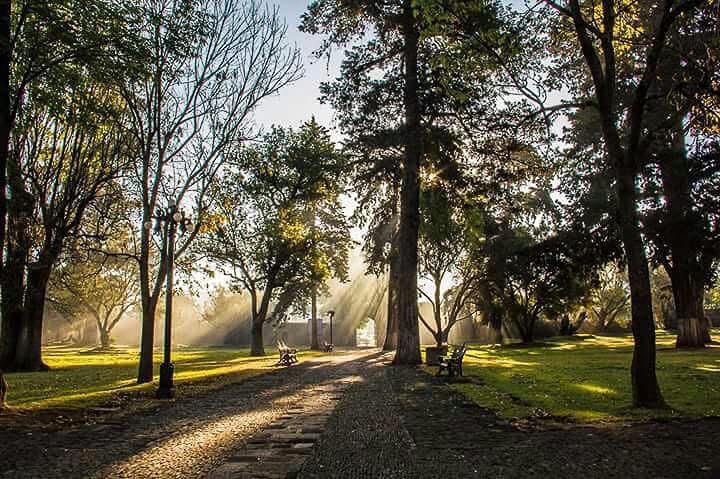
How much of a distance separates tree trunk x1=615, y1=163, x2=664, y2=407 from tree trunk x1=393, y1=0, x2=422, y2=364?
11891 mm

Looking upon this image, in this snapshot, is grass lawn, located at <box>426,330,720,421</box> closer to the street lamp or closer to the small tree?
the street lamp

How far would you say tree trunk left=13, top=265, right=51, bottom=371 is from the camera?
77.7 feet

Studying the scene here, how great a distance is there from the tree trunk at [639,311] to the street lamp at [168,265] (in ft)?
34.4

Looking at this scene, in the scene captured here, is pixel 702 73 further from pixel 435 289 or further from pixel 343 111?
pixel 435 289

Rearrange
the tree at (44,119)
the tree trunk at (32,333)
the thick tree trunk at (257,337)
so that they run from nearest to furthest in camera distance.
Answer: the tree at (44,119) → the tree trunk at (32,333) → the thick tree trunk at (257,337)

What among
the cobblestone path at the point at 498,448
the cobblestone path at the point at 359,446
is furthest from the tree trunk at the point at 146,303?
the cobblestone path at the point at 498,448

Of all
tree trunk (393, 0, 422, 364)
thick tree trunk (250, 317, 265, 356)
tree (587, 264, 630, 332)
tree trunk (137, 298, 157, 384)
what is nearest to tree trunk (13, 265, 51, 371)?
tree trunk (137, 298, 157, 384)

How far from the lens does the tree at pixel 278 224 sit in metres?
33.9

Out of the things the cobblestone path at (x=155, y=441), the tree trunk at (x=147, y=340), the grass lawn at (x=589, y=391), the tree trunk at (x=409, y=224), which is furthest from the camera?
the tree trunk at (x=409, y=224)

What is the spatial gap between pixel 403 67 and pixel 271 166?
1670 centimetres

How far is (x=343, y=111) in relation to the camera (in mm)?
21688

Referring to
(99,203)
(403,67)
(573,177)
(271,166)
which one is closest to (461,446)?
(403,67)

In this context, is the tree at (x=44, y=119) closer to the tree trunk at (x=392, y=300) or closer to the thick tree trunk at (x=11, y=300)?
the thick tree trunk at (x=11, y=300)

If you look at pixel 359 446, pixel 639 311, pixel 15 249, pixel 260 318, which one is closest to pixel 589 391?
pixel 639 311
